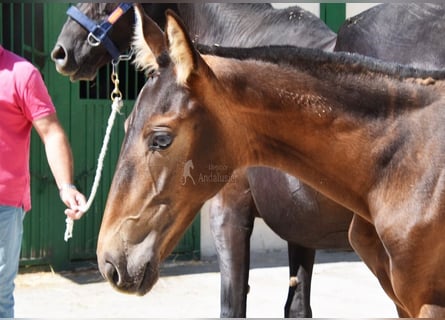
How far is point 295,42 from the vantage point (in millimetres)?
3641

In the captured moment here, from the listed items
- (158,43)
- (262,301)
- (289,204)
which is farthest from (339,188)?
(262,301)

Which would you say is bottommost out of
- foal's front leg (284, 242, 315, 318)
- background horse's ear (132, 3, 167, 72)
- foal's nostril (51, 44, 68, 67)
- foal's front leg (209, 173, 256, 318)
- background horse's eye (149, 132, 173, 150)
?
foal's front leg (284, 242, 315, 318)

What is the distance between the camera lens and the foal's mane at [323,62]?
7.37ft

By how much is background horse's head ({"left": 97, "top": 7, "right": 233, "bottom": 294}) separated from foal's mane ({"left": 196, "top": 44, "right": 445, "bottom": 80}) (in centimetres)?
18

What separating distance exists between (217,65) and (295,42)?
1492mm

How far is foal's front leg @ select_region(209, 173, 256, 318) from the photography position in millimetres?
3662

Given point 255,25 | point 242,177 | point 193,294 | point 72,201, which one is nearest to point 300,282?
point 242,177

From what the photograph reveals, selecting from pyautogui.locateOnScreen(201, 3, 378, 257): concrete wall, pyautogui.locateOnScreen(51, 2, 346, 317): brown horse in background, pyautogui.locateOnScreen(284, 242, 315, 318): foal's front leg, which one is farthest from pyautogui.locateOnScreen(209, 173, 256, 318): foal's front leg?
pyautogui.locateOnScreen(201, 3, 378, 257): concrete wall

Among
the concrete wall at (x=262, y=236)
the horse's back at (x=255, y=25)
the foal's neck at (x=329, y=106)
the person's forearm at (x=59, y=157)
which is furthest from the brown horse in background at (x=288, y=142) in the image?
the concrete wall at (x=262, y=236)

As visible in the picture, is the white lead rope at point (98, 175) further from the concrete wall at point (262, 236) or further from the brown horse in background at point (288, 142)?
the concrete wall at point (262, 236)

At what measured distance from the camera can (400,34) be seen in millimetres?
3168

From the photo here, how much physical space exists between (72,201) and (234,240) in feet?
3.66

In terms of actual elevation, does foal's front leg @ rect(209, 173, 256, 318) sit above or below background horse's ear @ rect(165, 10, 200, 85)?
below

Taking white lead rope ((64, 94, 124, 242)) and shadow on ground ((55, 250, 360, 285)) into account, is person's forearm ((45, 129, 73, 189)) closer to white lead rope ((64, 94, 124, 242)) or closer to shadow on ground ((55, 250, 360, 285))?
white lead rope ((64, 94, 124, 242))
